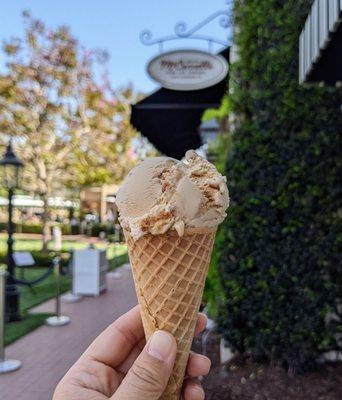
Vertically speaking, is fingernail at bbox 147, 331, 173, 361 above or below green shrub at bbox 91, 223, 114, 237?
above

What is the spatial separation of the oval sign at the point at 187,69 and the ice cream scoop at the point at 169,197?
5025 millimetres

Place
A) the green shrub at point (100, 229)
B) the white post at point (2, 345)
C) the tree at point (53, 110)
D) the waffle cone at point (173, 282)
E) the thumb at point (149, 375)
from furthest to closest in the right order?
the green shrub at point (100, 229), the tree at point (53, 110), the white post at point (2, 345), the waffle cone at point (173, 282), the thumb at point (149, 375)

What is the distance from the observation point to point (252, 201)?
506 cm

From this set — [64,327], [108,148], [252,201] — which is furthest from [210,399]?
[108,148]

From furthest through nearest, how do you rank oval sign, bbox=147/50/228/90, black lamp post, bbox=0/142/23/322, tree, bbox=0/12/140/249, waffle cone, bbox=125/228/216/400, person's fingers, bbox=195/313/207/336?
tree, bbox=0/12/140/249
black lamp post, bbox=0/142/23/322
oval sign, bbox=147/50/228/90
person's fingers, bbox=195/313/207/336
waffle cone, bbox=125/228/216/400

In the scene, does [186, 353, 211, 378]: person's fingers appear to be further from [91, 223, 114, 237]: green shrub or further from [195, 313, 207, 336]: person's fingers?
[91, 223, 114, 237]: green shrub

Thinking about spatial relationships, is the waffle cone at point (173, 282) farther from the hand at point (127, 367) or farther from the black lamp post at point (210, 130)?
the black lamp post at point (210, 130)

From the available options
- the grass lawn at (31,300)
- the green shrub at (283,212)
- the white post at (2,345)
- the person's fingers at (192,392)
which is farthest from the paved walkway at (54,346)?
the person's fingers at (192,392)

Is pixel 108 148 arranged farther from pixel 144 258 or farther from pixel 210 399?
pixel 144 258

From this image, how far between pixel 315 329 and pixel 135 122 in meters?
5.29

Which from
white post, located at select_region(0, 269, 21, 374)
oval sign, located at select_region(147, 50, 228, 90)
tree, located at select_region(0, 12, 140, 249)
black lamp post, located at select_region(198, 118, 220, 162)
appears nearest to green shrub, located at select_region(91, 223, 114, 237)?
tree, located at select_region(0, 12, 140, 249)

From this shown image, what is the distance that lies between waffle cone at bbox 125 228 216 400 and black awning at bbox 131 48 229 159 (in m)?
5.80

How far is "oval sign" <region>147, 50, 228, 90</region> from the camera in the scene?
6.62 meters

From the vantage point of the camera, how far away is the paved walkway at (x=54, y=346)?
566cm
